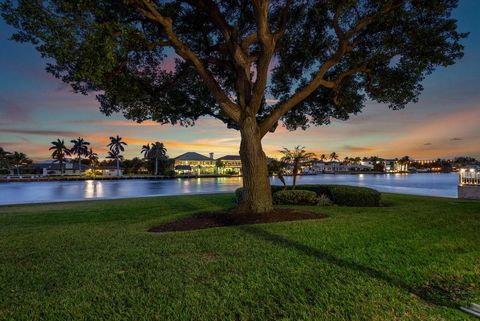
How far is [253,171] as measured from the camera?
30.8 ft

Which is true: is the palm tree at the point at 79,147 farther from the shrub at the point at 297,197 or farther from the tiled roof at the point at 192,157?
the shrub at the point at 297,197

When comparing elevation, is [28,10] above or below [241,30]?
below

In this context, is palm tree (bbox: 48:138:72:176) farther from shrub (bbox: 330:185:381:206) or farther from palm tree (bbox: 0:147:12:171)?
shrub (bbox: 330:185:381:206)

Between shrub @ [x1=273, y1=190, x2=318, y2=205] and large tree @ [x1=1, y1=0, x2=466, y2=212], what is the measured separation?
3473 millimetres

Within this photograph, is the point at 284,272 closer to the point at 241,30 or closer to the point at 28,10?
the point at 28,10

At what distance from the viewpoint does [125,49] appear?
8.07 metres

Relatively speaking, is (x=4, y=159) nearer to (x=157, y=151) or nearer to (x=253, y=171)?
(x=157, y=151)

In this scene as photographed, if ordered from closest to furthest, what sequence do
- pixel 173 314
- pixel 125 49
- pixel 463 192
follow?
pixel 173 314 → pixel 125 49 → pixel 463 192

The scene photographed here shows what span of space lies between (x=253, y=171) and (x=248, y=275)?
17.5 feet

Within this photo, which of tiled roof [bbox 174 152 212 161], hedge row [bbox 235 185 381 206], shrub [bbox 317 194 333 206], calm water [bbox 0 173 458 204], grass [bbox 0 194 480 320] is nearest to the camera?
grass [bbox 0 194 480 320]

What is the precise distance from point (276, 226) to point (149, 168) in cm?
11477

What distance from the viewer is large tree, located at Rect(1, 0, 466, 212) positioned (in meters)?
7.59

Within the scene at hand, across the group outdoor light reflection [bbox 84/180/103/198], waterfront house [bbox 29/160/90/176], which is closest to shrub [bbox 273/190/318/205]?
outdoor light reflection [bbox 84/180/103/198]

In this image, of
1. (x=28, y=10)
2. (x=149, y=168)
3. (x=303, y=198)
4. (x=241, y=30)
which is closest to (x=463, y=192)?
(x=303, y=198)
